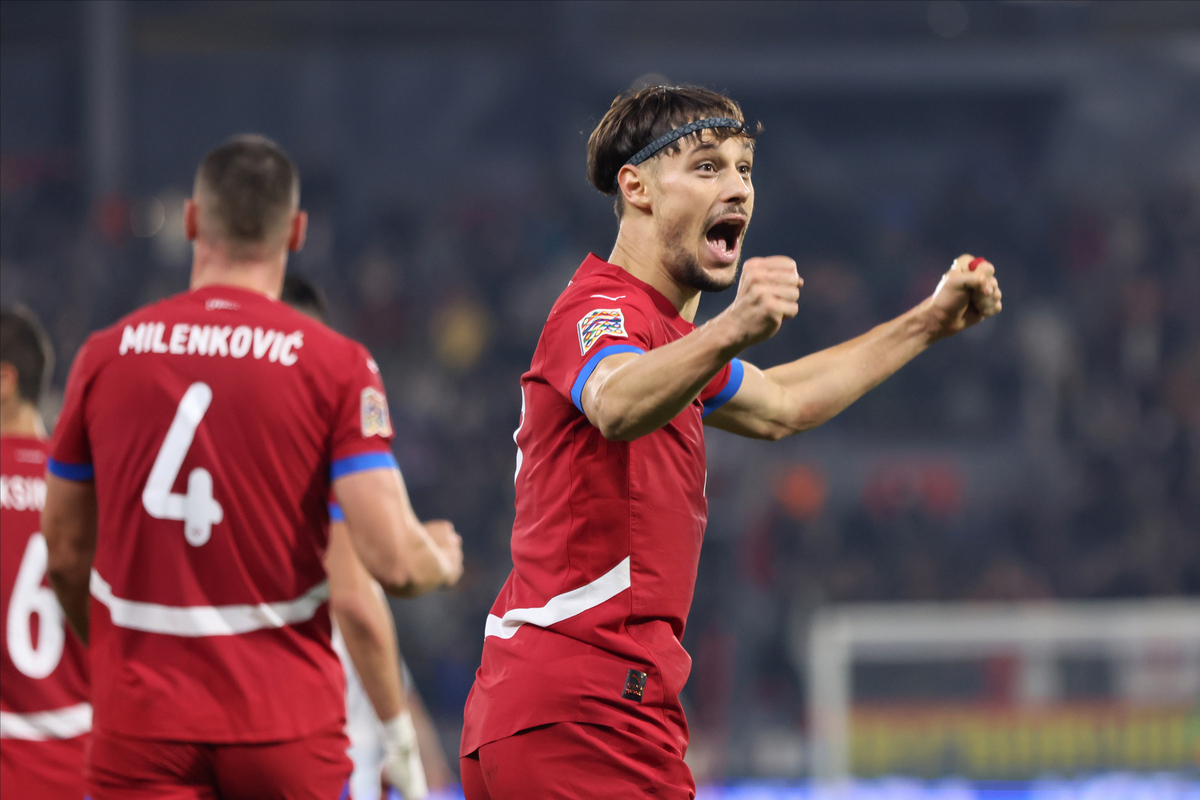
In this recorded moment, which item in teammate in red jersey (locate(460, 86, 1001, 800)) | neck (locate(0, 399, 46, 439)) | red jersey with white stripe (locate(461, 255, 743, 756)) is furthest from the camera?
neck (locate(0, 399, 46, 439))

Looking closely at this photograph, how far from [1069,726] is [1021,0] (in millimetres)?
11211

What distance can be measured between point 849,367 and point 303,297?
2.10m

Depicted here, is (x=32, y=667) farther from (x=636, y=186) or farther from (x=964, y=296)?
(x=964, y=296)

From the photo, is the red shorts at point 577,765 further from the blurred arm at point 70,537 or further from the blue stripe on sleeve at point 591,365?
the blurred arm at point 70,537

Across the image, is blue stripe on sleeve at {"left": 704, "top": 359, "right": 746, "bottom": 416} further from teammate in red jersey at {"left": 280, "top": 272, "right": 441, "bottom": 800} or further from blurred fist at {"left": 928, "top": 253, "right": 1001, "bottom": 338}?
teammate in red jersey at {"left": 280, "top": 272, "right": 441, "bottom": 800}

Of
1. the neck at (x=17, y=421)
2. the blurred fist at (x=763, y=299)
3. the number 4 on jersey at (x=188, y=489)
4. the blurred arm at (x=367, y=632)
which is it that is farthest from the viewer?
the neck at (x=17, y=421)

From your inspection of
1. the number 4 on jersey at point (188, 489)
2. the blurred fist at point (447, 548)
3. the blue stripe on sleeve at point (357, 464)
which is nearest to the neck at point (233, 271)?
the number 4 on jersey at point (188, 489)

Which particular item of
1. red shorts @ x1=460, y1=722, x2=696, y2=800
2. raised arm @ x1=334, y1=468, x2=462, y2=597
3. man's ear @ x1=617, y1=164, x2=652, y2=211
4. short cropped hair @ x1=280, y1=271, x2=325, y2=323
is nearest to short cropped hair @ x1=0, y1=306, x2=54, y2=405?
short cropped hair @ x1=280, y1=271, x2=325, y2=323

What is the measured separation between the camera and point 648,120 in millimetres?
2943

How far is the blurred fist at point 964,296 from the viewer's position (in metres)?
3.11

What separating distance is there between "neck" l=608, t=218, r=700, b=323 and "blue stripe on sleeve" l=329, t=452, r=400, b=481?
2.30ft

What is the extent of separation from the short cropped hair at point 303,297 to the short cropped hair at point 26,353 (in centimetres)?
81

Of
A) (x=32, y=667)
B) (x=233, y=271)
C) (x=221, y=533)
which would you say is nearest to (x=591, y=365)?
(x=221, y=533)

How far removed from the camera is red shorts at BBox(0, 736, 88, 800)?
366 centimetres
